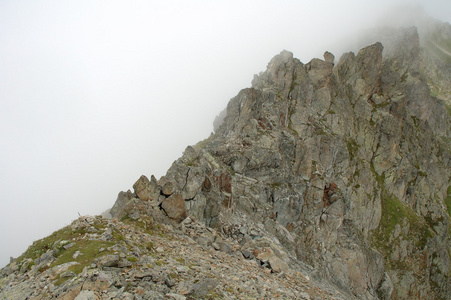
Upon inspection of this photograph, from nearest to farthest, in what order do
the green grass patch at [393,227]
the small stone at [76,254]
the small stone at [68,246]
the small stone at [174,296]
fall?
the small stone at [174,296]
the small stone at [76,254]
the small stone at [68,246]
the green grass patch at [393,227]

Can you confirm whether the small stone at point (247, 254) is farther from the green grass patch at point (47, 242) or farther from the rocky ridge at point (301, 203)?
the green grass patch at point (47, 242)

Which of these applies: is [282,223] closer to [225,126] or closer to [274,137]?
[274,137]

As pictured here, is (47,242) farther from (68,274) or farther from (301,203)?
(301,203)

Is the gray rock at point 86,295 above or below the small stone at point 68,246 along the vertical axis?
below

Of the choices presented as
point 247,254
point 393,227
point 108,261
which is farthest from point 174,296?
point 393,227

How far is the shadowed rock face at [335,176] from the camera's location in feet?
126

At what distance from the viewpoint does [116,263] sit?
13.5m

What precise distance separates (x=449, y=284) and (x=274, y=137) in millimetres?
74063

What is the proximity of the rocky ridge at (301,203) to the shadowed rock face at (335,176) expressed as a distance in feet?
1.03

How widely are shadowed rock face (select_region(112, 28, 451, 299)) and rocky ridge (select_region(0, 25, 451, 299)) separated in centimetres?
31

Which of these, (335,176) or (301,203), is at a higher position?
(301,203)

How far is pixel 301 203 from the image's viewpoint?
50.2 meters

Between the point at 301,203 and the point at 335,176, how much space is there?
74.4 feet

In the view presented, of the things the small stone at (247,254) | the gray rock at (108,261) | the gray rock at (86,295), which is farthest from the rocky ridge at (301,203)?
the small stone at (247,254)
